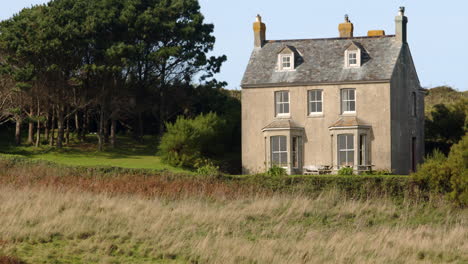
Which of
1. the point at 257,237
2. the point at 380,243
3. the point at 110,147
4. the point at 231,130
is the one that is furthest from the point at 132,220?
the point at 110,147

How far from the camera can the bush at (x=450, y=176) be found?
108 feet

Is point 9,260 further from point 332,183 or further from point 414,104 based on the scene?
point 414,104

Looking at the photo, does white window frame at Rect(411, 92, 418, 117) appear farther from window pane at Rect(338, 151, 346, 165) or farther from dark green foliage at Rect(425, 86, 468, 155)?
window pane at Rect(338, 151, 346, 165)

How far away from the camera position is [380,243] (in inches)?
917

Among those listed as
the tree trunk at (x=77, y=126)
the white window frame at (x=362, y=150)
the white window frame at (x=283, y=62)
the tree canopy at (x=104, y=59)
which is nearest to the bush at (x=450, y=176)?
the white window frame at (x=362, y=150)

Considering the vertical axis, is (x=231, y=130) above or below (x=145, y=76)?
below

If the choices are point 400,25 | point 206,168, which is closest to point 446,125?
point 400,25

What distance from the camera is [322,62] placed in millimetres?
50500

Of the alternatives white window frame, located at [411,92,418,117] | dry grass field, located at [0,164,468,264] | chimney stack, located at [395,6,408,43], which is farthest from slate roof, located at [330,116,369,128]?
dry grass field, located at [0,164,468,264]

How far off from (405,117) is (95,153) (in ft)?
68.5

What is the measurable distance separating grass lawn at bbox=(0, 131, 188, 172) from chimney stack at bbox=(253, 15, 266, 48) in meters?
9.26

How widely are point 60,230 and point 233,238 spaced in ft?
16.7

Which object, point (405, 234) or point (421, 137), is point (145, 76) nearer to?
point (421, 137)

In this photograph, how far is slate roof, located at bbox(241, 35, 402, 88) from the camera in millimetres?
49094
